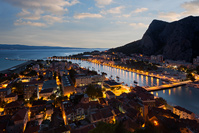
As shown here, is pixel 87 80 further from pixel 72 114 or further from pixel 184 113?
pixel 184 113

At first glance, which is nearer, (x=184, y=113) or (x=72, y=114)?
(x=72, y=114)

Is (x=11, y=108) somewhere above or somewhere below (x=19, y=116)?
below

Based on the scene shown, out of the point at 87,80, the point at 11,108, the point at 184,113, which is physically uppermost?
the point at 87,80

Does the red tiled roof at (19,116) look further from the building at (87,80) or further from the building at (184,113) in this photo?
the building at (184,113)

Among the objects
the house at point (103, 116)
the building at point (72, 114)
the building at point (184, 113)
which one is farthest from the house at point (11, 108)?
the building at point (184, 113)

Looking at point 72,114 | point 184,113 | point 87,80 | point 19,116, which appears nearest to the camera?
point 19,116

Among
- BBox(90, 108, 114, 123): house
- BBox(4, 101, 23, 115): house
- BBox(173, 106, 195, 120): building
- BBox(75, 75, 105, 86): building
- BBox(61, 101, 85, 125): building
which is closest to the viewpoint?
BBox(90, 108, 114, 123): house

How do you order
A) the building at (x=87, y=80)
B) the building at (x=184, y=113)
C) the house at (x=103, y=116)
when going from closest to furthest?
the house at (x=103, y=116) → the building at (x=184, y=113) → the building at (x=87, y=80)

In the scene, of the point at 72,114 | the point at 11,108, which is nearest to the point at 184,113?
the point at 72,114

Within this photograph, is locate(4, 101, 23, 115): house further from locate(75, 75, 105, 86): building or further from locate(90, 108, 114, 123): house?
locate(75, 75, 105, 86): building

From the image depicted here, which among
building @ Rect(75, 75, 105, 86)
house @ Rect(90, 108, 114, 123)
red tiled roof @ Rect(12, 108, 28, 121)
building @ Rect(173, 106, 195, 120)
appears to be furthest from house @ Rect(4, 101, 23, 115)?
building @ Rect(173, 106, 195, 120)

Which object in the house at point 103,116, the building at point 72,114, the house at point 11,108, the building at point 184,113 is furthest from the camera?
the house at point 11,108

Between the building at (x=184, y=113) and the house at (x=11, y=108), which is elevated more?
the house at (x=11, y=108)
